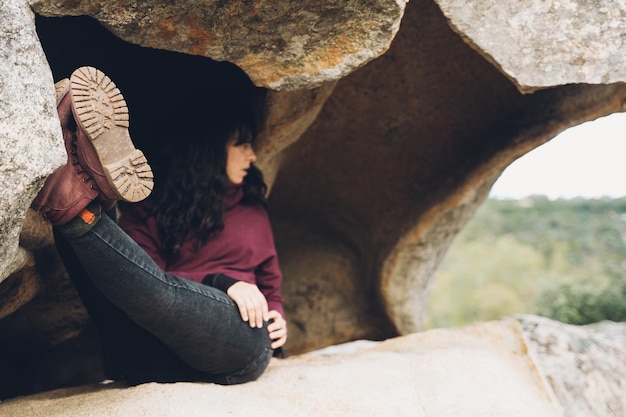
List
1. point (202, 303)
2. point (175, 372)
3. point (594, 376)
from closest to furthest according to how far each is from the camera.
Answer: point (202, 303)
point (175, 372)
point (594, 376)

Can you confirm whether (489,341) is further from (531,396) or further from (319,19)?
(319,19)

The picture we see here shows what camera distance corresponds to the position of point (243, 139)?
2.22 metres

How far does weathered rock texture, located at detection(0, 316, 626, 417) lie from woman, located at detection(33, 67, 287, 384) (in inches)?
4.8

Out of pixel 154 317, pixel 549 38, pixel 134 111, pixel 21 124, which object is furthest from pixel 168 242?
pixel 549 38

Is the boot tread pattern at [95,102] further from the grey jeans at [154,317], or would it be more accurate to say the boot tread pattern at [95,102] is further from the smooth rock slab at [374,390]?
the smooth rock slab at [374,390]

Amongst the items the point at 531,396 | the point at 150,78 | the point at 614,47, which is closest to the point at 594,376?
the point at 531,396

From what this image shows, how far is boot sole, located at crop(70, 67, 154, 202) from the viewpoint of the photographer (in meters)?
1.41

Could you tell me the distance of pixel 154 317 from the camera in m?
1.64

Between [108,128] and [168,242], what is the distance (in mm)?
719

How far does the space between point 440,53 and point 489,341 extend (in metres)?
1.15

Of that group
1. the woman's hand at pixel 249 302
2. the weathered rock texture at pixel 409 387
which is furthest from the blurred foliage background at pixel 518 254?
the woman's hand at pixel 249 302

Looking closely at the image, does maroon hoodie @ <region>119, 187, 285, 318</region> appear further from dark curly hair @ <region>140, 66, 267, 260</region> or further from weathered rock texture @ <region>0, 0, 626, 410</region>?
weathered rock texture @ <region>0, 0, 626, 410</region>

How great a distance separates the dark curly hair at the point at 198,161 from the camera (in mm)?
2105

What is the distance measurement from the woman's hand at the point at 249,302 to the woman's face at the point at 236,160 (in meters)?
0.46
